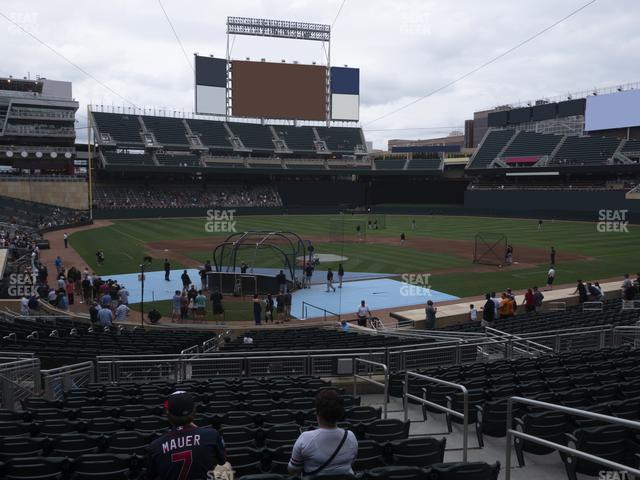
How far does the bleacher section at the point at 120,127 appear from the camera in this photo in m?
81.1

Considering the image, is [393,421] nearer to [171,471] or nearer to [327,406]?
[327,406]

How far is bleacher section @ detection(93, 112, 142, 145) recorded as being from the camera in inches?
3191

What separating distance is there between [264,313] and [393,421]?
1810 centimetres

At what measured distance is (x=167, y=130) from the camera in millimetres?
87250

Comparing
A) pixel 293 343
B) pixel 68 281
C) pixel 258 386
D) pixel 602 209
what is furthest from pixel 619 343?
pixel 602 209

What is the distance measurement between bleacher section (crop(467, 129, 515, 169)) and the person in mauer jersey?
86769 mm

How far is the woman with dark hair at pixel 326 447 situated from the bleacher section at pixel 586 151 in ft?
255

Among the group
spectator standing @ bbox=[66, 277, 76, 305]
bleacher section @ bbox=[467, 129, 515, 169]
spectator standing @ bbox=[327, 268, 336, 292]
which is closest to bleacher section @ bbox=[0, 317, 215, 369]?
spectator standing @ bbox=[66, 277, 76, 305]

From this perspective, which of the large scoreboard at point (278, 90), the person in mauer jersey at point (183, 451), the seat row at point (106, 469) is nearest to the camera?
the person in mauer jersey at point (183, 451)

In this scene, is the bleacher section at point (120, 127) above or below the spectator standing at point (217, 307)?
above

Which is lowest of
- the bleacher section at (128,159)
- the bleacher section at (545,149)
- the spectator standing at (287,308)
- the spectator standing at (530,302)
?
the spectator standing at (287,308)

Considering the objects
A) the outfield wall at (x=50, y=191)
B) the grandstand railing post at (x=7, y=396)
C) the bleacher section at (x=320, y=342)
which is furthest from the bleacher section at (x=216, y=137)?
the grandstand railing post at (x=7, y=396)

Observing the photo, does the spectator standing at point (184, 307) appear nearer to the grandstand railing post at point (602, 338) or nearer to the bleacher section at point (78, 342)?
the bleacher section at point (78, 342)

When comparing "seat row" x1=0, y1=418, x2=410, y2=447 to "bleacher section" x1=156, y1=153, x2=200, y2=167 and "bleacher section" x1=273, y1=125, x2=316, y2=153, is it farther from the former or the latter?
"bleacher section" x1=273, y1=125, x2=316, y2=153
